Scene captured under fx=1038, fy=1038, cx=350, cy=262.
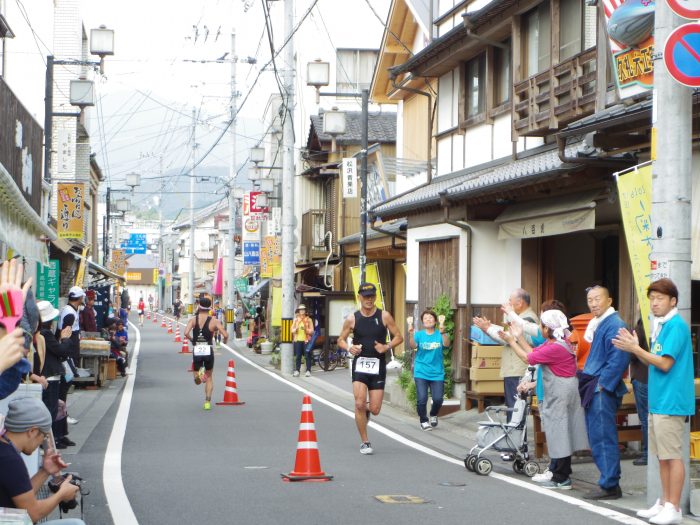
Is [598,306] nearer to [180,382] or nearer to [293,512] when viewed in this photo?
[293,512]

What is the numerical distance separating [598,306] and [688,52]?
2621mm

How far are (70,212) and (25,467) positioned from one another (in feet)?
76.9

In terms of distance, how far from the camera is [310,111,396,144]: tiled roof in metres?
38.1

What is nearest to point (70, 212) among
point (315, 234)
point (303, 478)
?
point (315, 234)

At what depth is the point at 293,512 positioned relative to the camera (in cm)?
898

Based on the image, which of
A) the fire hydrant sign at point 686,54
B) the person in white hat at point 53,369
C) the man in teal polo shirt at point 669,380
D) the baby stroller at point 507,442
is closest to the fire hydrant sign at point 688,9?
the fire hydrant sign at point 686,54

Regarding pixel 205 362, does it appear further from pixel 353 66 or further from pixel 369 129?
pixel 353 66

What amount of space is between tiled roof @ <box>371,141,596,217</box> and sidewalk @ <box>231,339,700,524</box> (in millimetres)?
3592

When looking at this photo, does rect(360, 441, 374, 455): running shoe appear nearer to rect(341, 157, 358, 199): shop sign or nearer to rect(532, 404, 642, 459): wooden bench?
rect(532, 404, 642, 459): wooden bench

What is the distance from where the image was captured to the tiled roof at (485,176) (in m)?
13.8

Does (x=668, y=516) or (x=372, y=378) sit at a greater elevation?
(x=372, y=378)

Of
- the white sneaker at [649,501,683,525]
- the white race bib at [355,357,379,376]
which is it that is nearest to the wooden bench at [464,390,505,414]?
the white race bib at [355,357,379,376]

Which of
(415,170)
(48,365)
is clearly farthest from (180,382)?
(48,365)

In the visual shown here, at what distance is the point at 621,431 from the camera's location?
11719mm
